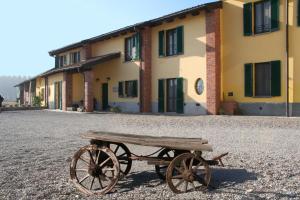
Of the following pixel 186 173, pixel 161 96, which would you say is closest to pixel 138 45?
pixel 161 96

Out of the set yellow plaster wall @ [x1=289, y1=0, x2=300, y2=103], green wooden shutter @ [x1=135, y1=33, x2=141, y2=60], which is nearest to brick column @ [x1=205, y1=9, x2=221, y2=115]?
yellow plaster wall @ [x1=289, y1=0, x2=300, y2=103]

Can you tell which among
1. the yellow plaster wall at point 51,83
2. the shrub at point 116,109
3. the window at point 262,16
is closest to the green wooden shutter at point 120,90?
the shrub at point 116,109

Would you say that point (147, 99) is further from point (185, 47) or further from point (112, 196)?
point (112, 196)

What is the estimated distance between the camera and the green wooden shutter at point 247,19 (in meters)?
18.5

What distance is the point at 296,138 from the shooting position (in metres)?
10.9

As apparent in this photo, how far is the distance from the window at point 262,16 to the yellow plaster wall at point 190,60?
2.82m

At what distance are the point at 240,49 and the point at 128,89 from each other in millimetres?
9027

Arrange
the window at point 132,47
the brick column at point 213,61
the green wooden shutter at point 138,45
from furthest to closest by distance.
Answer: the window at point 132,47
the green wooden shutter at point 138,45
the brick column at point 213,61

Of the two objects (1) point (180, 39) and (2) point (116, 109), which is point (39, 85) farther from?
(1) point (180, 39)

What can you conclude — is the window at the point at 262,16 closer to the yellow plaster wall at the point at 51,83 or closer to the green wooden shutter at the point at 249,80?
the green wooden shutter at the point at 249,80

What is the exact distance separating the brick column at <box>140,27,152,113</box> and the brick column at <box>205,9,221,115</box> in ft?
16.0

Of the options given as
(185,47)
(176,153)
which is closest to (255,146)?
(176,153)

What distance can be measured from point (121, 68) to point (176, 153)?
20.4 metres

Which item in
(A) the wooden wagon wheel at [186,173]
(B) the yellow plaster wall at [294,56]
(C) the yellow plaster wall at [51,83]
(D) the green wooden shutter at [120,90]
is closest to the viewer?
(A) the wooden wagon wheel at [186,173]
